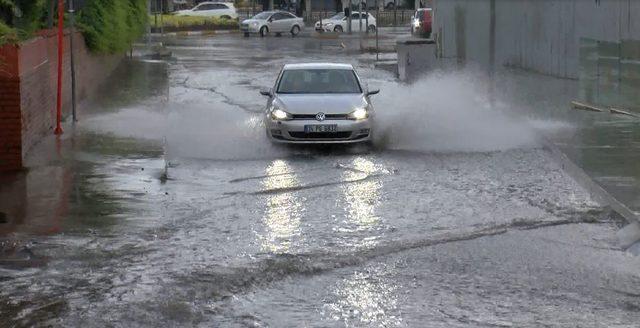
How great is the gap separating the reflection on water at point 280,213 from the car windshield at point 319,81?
2978mm

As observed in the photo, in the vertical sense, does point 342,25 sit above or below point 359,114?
above

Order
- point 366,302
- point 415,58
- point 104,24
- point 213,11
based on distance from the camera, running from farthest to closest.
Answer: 1. point 213,11
2. point 415,58
3. point 104,24
4. point 366,302

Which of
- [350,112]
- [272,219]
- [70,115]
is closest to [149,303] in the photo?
[272,219]

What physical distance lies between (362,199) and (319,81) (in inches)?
230

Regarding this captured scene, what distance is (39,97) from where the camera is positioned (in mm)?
16906

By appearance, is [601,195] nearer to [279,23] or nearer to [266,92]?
[266,92]

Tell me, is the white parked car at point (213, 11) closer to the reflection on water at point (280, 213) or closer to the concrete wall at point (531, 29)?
the concrete wall at point (531, 29)

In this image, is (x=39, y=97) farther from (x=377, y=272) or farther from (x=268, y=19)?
(x=268, y=19)

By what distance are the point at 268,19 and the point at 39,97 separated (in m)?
50.5

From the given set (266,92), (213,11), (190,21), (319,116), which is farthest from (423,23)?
(319,116)

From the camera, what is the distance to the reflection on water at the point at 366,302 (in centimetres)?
773

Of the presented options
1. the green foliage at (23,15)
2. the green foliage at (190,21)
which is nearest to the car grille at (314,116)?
the green foliage at (23,15)

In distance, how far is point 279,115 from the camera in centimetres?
1717

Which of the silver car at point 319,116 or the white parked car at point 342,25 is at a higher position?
the white parked car at point 342,25
